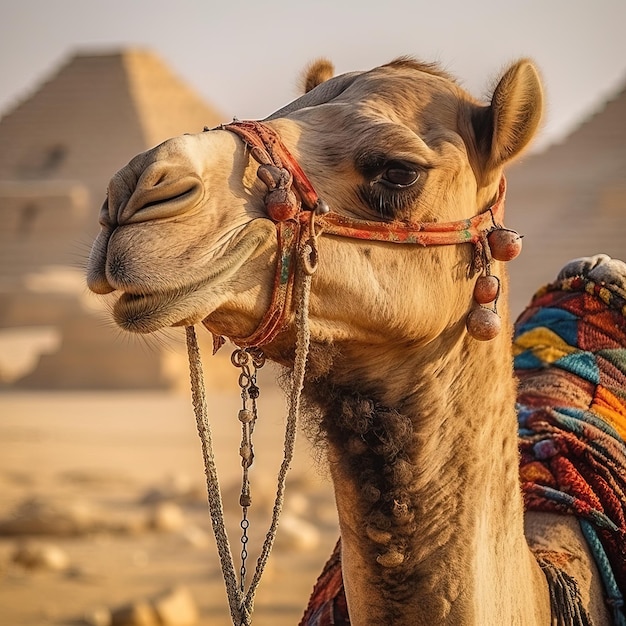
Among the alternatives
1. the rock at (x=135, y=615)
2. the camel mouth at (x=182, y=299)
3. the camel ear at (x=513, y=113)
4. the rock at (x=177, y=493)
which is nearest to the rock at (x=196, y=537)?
the rock at (x=177, y=493)

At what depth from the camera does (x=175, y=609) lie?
7199 millimetres

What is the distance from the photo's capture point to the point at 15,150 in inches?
3241

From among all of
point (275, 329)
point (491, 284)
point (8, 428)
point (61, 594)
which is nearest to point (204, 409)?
point (275, 329)

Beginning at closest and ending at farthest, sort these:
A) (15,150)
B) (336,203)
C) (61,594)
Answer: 1. (336,203)
2. (61,594)
3. (15,150)

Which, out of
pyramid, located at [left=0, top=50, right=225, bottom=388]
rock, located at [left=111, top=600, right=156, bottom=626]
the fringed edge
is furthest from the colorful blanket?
pyramid, located at [left=0, top=50, right=225, bottom=388]

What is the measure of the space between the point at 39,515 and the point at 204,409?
26.5 feet

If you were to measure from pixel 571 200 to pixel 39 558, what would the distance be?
189 ft

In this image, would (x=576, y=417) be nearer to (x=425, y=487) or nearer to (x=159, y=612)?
(x=425, y=487)

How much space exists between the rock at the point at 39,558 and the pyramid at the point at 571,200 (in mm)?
27254

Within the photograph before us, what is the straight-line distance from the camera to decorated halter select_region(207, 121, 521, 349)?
230cm

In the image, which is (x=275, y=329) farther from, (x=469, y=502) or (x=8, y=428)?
(x=8, y=428)

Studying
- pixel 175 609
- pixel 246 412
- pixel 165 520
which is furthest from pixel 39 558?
pixel 246 412

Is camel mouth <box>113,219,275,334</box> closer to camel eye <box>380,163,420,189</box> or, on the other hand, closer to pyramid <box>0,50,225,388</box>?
camel eye <box>380,163,420,189</box>

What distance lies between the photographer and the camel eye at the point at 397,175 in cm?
247
